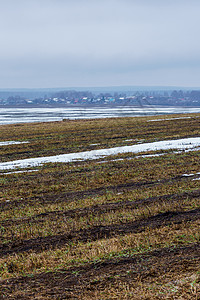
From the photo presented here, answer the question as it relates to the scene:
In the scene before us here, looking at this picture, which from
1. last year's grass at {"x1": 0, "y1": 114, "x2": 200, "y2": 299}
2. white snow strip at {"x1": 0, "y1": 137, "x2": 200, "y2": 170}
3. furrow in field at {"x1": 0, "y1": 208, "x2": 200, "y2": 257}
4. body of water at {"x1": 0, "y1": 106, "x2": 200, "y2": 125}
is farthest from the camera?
body of water at {"x1": 0, "y1": 106, "x2": 200, "y2": 125}

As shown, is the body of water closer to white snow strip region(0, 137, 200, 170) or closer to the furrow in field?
white snow strip region(0, 137, 200, 170)

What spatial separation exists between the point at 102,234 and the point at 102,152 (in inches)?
635

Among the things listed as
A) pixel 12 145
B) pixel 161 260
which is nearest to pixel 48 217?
pixel 161 260

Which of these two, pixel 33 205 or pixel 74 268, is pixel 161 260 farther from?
pixel 33 205

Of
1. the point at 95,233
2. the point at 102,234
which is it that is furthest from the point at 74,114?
the point at 102,234

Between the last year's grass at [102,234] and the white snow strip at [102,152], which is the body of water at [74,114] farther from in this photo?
the last year's grass at [102,234]

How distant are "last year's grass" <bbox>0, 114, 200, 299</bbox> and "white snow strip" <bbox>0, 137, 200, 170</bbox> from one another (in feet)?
15.2

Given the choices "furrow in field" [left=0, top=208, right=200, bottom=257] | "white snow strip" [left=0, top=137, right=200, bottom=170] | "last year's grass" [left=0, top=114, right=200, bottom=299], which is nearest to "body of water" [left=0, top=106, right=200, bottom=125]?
"white snow strip" [left=0, top=137, right=200, bottom=170]

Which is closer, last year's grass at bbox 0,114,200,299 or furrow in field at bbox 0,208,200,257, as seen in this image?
last year's grass at bbox 0,114,200,299

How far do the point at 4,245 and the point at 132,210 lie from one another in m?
4.01

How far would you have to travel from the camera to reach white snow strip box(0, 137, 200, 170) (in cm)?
2219

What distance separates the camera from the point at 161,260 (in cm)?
652

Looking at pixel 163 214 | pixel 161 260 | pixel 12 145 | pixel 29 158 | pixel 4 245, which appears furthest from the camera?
pixel 12 145

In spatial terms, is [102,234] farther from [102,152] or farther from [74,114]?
[74,114]
